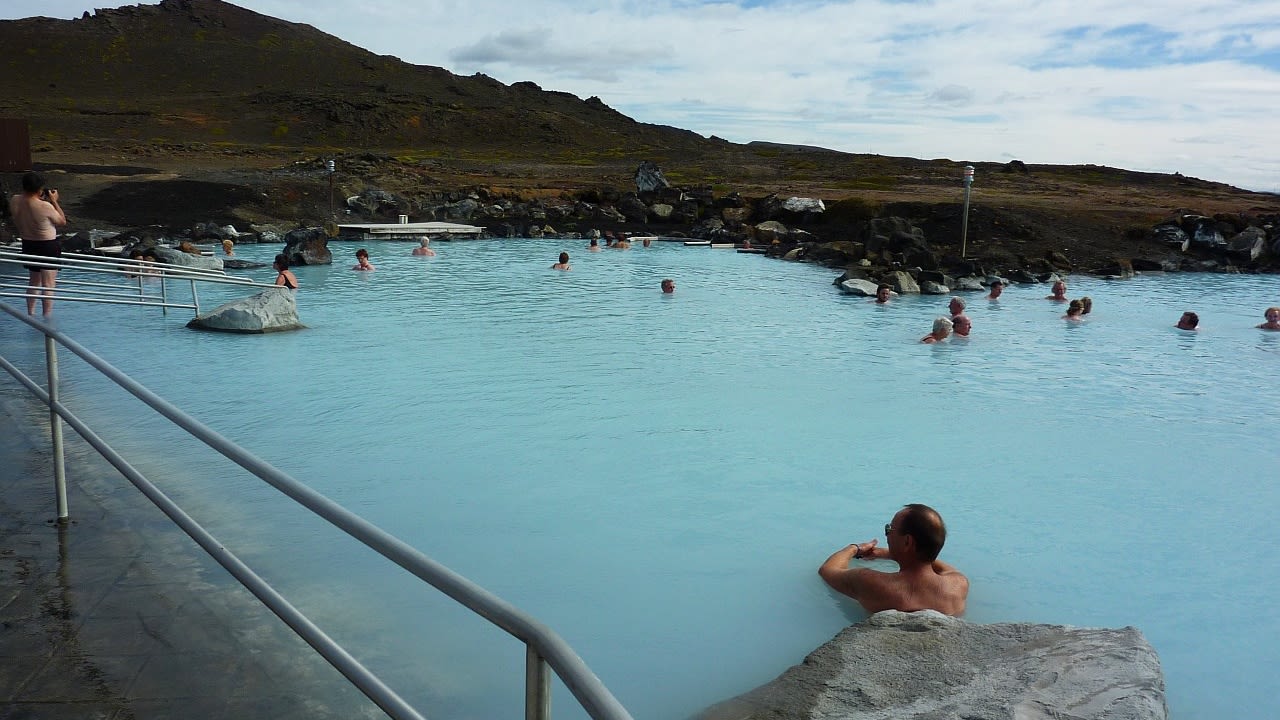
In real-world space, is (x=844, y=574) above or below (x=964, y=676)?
below

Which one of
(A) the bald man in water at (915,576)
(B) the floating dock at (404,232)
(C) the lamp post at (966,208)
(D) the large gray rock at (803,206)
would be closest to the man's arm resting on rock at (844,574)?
(A) the bald man in water at (915,576)

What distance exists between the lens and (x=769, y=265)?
20.1m

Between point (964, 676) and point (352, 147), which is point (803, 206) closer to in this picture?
point (964, 676)

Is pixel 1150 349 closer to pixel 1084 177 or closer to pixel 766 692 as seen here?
pixel 766 692

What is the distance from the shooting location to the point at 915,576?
4273 millimetres

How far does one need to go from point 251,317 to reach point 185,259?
5.59 metres

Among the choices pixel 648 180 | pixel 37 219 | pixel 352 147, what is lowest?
pixel 37 219

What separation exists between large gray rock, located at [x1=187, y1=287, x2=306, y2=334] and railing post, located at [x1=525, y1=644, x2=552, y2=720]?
10.2 m

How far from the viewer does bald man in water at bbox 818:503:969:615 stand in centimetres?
420

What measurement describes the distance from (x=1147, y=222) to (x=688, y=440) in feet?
61.7

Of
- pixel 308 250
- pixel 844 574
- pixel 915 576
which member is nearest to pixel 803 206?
pixel 308 250

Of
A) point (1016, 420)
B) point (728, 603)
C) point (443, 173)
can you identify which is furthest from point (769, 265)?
point (443, 173)

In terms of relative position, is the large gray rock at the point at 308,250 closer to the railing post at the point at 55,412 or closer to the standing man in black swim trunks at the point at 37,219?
the standing man in black swim trunks at the point at 37,219

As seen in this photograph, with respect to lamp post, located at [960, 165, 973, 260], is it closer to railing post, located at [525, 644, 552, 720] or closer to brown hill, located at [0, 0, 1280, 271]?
brown hill, located at [0, 0, 1280, 271]
